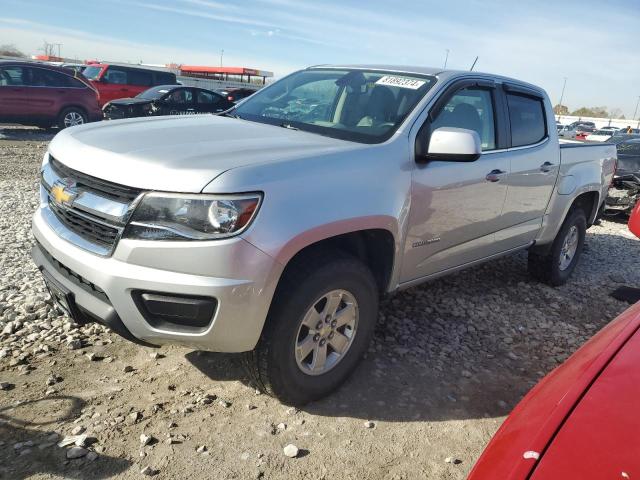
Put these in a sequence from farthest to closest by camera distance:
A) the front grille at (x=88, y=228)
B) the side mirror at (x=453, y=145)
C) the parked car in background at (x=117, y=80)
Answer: the parked car in background at (x=117, y=80) → the side mirror at (x=453, y=145) → the front grille at (x=88, y=228)

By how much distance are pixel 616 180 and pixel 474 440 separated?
26.4ft

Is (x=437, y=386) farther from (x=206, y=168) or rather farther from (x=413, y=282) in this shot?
(x=206, y=168)

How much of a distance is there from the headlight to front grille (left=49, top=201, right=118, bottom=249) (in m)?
0.20

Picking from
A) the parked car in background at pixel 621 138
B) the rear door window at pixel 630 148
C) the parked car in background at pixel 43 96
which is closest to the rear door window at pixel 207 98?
the parked car in background at pixel 43 96

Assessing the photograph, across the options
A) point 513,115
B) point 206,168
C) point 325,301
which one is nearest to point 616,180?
point 513,115

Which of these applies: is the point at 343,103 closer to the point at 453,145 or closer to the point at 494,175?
the point at 453,145

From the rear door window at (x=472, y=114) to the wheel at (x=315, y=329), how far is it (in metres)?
1.22

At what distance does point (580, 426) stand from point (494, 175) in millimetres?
2545

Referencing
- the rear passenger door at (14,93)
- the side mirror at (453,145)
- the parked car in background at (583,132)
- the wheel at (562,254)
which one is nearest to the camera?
the side mirror at (453,145)

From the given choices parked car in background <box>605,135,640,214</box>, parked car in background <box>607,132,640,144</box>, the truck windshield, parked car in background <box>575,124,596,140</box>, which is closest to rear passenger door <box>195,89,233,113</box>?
parked car in background <box>607,132,640,144</box>

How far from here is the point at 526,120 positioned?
4328mm

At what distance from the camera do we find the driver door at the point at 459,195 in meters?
3.17

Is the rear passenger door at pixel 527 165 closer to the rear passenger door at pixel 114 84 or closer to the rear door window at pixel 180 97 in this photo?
the rear door window at pixel 180 97

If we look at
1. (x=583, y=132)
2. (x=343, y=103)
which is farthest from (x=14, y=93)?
(x=583, y=132)
